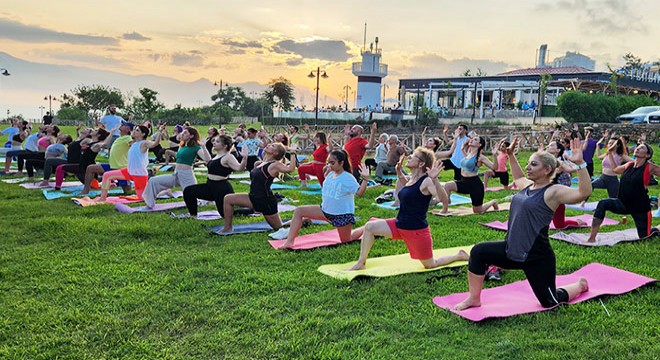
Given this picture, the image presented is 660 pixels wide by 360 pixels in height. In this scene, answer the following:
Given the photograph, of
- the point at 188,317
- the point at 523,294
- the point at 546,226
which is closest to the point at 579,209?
the point at 523,294

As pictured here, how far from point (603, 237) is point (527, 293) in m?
3.34

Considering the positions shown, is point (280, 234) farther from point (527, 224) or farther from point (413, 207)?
point (527, 224)

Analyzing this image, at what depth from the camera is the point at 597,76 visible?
5019 cm

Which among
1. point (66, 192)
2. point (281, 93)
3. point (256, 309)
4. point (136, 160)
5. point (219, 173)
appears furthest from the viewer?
point (281, 93)

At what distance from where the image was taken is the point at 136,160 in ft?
33.2

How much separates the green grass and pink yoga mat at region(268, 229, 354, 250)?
0.19 meters

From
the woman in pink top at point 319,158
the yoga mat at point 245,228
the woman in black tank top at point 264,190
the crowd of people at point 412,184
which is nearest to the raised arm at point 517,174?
the crowd of people at point 412,184

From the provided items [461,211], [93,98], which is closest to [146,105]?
[93,98]

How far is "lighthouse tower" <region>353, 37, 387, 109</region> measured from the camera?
68.3 meters

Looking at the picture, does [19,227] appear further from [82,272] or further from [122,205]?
[82,272]

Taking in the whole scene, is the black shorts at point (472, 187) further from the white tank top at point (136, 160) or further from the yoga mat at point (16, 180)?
the yoga mat at point (16, 180)

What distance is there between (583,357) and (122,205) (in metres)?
8.48

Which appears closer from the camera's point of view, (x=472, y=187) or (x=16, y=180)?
(x=472, y=187)

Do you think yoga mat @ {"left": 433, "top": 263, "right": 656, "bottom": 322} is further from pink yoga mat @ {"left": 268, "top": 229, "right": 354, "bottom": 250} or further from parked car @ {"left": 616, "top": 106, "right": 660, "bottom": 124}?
parked car @ {"left": 616, "top": 106, "right": 660, "bottom": 124}
